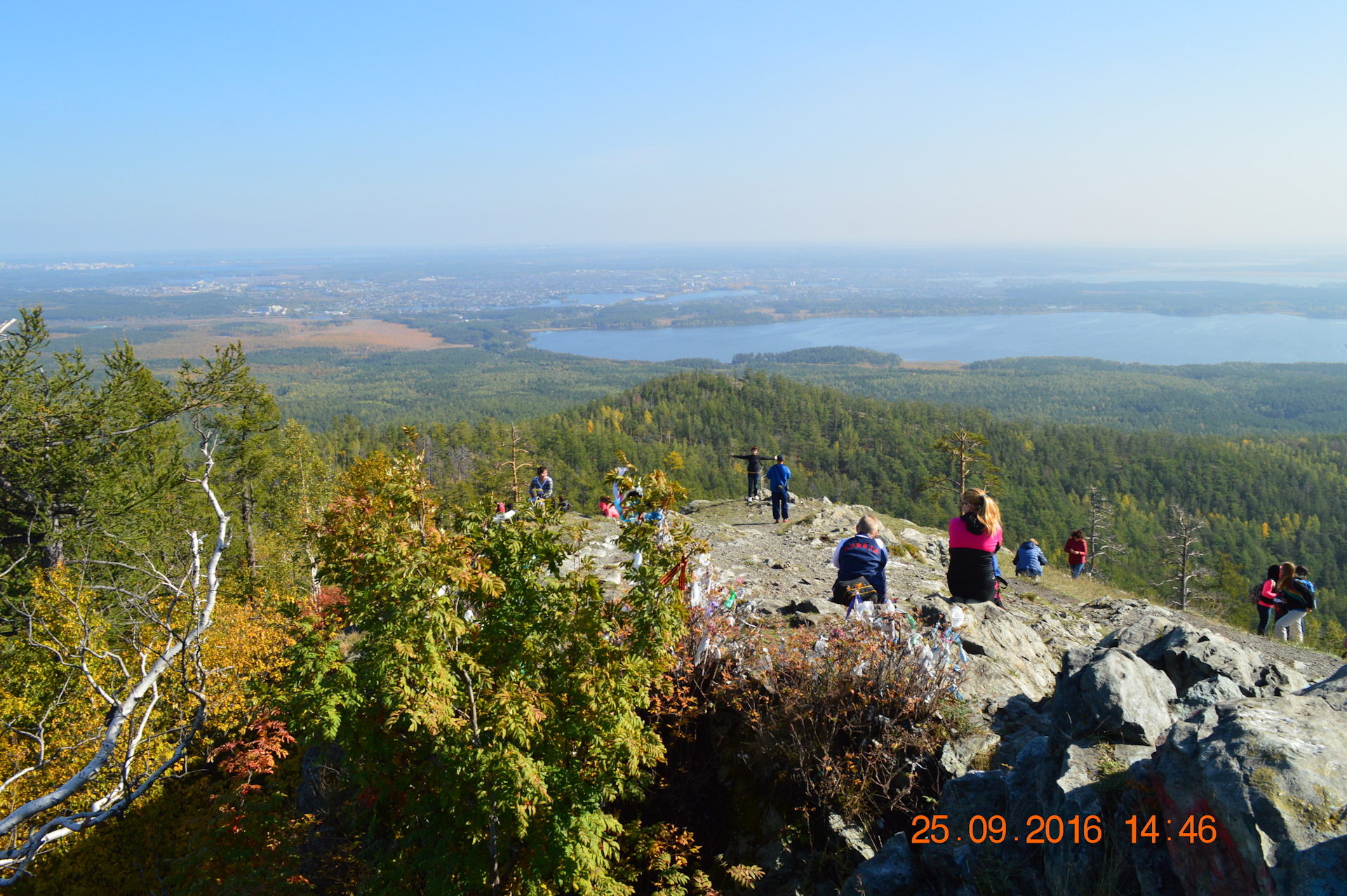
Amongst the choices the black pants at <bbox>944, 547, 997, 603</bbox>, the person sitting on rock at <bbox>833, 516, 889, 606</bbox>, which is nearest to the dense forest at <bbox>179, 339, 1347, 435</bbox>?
the person sitting on rock at <bbox>833, 516, 889, 606</bbox>

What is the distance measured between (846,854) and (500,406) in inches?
5508

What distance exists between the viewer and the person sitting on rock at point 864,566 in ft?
29.1

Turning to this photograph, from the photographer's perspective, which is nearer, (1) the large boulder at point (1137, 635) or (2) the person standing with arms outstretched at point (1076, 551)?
(1) the large boulder at point (1137, 635)

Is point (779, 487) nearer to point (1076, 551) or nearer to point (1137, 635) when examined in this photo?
point (1076, 551)

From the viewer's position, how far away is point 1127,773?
4680 millimetres

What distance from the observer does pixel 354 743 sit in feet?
17.6

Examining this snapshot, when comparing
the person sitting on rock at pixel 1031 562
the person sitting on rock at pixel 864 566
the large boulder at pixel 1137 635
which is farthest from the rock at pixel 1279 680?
the person sitting on rock at pixel 1031 562

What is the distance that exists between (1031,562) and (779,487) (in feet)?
20.6

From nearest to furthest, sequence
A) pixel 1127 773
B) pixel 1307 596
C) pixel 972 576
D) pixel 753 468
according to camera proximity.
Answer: pixel 1127 773
pixel 972 576
pixel 1307 596
pixel 753 468

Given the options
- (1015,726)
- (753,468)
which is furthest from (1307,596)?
(753,468)

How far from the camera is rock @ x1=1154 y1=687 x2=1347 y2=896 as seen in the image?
3270mm

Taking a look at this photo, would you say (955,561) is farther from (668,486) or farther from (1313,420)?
(1313,420)

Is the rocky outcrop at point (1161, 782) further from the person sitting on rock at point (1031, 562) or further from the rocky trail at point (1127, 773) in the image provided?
the person sitting on rock at point (1031, 562)
